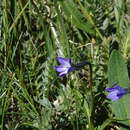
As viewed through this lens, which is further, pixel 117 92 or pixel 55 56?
pixel 55 56

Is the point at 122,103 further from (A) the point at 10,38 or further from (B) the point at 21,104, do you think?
(A) the point at 10,38

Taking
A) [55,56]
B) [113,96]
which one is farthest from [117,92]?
[55,56]

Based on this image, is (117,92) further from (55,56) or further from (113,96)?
(55,56)

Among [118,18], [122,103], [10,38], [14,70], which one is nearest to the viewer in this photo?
[122,103]

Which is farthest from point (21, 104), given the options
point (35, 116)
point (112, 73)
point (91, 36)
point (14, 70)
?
point (91, 36)

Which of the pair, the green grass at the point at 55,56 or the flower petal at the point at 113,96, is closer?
the flower petal at the point at 113,96

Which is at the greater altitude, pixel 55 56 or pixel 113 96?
pixel 55 56

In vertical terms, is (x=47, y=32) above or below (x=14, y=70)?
above

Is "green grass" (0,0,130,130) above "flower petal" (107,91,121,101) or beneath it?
above
